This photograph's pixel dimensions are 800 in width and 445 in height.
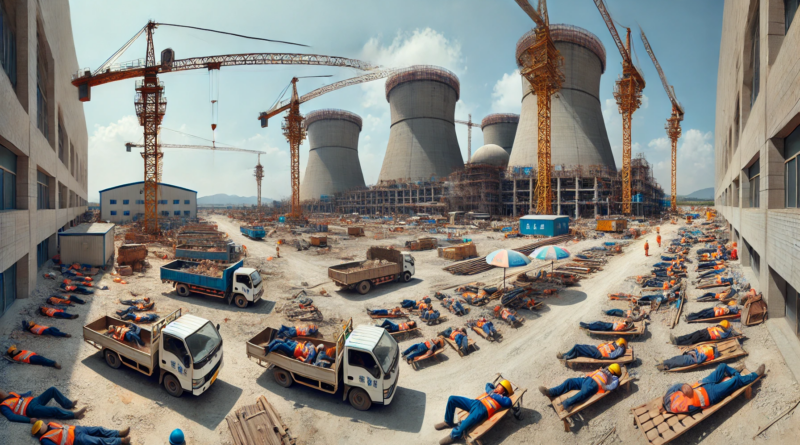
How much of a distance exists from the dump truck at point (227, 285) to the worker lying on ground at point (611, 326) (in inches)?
471

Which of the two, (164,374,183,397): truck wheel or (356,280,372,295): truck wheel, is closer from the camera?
(164,374,183,397): truck wheel

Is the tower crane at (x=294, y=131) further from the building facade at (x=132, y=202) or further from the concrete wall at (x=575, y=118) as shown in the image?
the concrete wall at (x=575, y=118)

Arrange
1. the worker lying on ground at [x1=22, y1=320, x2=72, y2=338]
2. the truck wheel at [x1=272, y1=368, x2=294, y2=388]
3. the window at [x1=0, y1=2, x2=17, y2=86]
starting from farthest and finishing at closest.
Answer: the window at [x1=0, y1=2, x2=17, y2=86] < the worker lying on ground at [x1=22, y1=320, x2=72, y2=338] < the truck wheel at [x1=272, y1=368, x2=294, y2=388]

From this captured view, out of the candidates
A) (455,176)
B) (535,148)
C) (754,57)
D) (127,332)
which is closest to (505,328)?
(127,332)

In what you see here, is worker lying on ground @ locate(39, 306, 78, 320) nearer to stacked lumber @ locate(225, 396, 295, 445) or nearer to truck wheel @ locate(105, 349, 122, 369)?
truck wheel @ locate(105, 349, 122, 369)

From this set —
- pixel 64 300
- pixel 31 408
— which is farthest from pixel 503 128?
pixel 31 408

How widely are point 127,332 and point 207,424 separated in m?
3.29

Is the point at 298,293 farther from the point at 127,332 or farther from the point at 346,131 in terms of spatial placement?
the point at 346,131

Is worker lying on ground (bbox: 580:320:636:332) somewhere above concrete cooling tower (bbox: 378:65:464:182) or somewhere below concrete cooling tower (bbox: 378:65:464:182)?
below

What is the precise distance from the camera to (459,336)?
962 cm

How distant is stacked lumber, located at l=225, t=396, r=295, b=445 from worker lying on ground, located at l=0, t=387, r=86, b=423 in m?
2.89

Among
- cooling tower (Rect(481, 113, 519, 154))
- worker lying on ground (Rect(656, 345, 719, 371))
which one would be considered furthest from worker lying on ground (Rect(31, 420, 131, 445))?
cooling tower (Rect(481, 113, 519, 154))

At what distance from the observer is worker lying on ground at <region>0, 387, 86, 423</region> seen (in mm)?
5691

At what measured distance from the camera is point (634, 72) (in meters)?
55.7
